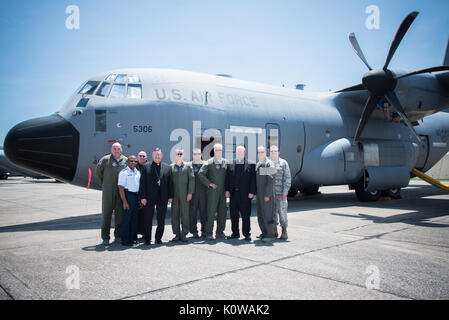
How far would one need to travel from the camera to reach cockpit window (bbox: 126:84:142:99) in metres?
9.87

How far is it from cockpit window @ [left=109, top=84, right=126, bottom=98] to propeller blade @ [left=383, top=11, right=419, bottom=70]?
A: 9109 mm

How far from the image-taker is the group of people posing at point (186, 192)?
6.83 metres

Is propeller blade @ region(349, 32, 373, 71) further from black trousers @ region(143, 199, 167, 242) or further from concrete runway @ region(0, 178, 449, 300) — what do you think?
black trousers @ region(143, 199, 167, 242)

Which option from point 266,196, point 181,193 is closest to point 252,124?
point 266,196

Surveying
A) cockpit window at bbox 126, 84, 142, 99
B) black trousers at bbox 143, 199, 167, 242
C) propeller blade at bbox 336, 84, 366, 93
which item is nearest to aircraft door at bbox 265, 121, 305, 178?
propeller blade at bbox 336, 84, 366, 93

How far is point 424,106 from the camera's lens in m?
13.3

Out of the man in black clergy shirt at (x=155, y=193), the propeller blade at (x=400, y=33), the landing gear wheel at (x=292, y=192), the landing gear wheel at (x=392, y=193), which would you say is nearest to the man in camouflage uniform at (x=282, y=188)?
the man in black clergy shirt at (x=155, y=193)

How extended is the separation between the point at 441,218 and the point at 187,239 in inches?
303

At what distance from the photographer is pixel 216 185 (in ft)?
23.9

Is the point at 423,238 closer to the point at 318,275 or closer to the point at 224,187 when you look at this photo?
the point at 318,275

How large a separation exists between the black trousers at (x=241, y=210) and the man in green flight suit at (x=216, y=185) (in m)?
0.23

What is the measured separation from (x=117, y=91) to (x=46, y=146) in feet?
7.99

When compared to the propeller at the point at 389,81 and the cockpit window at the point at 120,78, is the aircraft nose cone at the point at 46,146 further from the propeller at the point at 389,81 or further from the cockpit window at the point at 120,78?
the propeller at the point at 389,81
